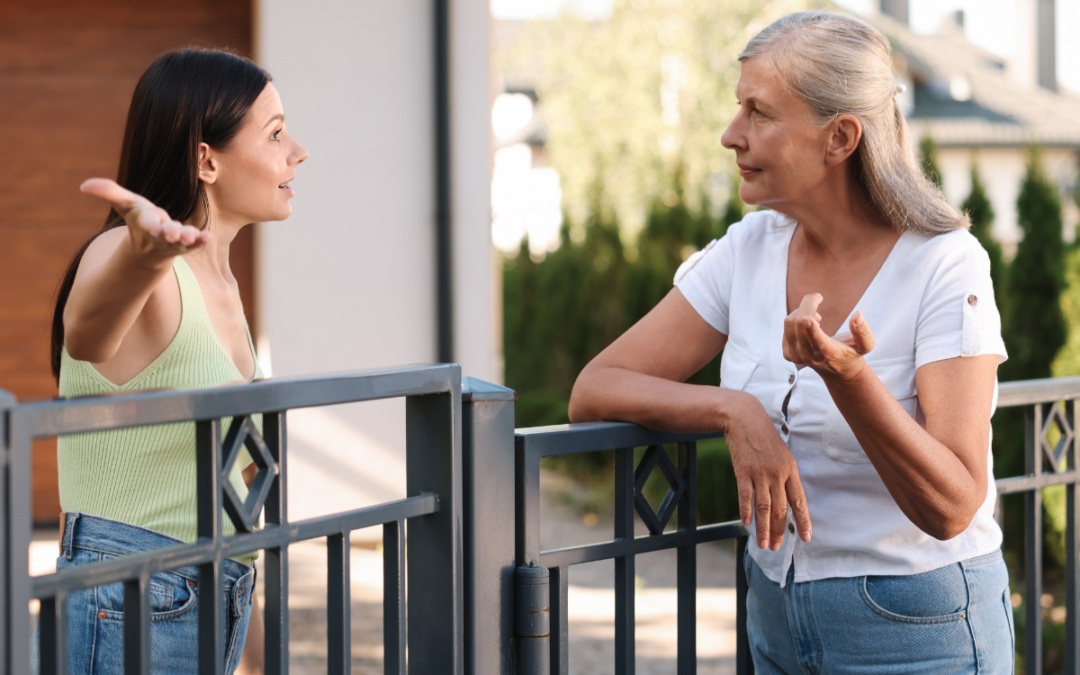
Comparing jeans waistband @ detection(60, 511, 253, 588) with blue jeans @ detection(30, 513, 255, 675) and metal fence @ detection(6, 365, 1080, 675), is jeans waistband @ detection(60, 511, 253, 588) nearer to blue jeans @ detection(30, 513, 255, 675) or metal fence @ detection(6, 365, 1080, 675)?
blue jeans @ detection(30, 513, 255, 675)

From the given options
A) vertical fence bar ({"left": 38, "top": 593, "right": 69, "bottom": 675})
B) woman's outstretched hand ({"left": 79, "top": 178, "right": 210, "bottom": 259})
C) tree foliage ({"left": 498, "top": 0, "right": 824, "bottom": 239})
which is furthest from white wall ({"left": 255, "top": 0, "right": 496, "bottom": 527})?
tree foliage ({"left": 498, "top": 0, "right": 824, "bottom": 239})

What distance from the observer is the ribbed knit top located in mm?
1641

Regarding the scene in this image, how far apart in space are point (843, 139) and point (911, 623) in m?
0.85

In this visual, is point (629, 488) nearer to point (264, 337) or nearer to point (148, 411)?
point (148, 411)

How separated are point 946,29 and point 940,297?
47.9m

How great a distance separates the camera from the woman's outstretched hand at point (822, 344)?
1.44 meters

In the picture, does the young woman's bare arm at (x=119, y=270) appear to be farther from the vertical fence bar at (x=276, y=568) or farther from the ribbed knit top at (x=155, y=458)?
the vertical fence bar at (x=276, y=568)

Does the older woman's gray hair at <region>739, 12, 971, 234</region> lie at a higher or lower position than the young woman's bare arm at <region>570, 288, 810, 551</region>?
higher

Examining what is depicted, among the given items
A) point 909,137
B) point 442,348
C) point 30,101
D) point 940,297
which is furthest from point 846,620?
point 30,101

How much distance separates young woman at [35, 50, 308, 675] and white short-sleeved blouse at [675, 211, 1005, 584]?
3.18ft

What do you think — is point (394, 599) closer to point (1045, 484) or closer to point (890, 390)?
point (890, 390)

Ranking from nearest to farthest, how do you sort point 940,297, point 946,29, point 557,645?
point 940,297
point 557,645
point 946,29

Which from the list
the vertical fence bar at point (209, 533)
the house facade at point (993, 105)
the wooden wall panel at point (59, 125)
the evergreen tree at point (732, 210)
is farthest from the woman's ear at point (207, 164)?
the house facade at point (993, 105)

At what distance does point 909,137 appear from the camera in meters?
1.96
